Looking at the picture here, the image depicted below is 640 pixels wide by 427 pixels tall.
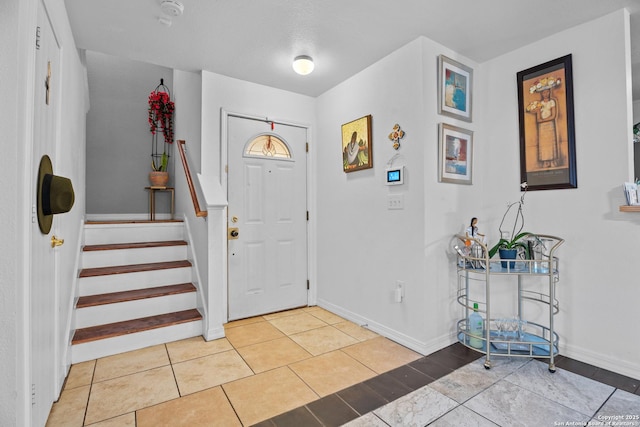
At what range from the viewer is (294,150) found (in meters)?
3.56

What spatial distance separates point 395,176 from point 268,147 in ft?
4.82

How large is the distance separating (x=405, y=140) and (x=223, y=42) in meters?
1.66

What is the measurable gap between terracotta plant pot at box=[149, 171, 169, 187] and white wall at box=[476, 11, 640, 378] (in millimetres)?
4180

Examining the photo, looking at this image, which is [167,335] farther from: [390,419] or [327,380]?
[390,419]

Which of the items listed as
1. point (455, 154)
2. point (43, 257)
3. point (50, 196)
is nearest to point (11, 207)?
point (50, 196)

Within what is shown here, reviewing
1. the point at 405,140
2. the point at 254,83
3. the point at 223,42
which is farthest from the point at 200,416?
the point at 254,83

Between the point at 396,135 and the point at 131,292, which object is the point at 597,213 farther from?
the point at 131,292

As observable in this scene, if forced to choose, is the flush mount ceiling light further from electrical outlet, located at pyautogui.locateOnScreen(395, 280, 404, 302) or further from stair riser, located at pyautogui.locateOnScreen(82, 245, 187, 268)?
stair riser, located at pyautogui.locateOnScreen(82, 245, 187, 268)

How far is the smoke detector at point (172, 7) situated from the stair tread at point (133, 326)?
2.34 meters

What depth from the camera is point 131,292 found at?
2.79 metres

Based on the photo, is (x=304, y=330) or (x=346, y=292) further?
(x=346, y=292)

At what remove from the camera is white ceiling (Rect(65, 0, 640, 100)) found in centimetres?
209

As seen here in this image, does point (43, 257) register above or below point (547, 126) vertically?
below

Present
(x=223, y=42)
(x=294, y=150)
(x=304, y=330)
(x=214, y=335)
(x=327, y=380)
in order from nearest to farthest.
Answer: (x=327, y=380) → (x=223, y=42) → (x=214, y=335) → (x=304, y=330) → (x=294, y=150)
